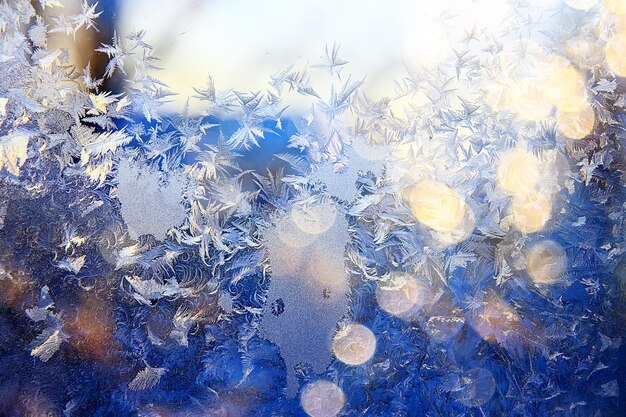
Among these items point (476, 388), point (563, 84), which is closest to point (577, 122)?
point (563, 84)

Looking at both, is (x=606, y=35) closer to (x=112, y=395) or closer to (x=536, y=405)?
(x=536, y=405)

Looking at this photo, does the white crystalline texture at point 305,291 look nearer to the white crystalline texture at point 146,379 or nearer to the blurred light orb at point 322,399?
the blurred light orb at point 322,399

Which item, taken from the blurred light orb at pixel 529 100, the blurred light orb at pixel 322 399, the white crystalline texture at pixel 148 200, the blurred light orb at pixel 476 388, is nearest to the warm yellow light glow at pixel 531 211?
the blurred light orb at pixel 529 100

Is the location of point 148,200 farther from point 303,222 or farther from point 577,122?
point 577,122

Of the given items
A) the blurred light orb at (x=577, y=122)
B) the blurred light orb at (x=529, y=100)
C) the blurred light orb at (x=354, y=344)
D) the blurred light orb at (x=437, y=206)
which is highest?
the blurred light orb at (x=529, y=100)

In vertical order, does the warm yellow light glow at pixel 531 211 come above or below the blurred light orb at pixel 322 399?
above
